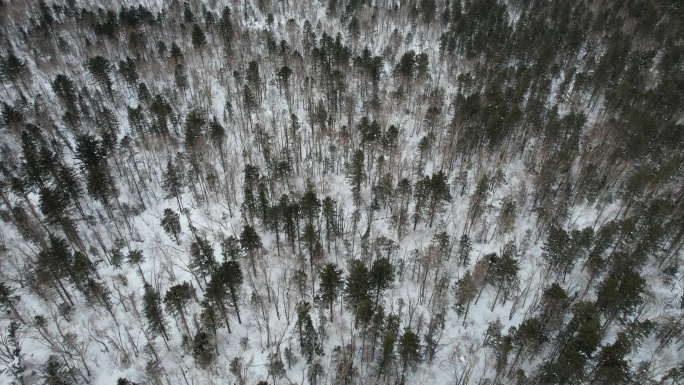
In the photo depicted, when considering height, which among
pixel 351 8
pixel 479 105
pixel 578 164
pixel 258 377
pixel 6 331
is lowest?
pixel 258 377

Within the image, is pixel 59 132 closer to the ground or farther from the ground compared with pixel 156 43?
closer to the ground

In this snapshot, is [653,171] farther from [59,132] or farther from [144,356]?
[59,132]

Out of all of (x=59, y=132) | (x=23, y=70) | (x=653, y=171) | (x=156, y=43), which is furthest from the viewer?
(x=156, y=43)

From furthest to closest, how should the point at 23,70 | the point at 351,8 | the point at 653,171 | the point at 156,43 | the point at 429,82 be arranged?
the point at 351,8 → the point at 156,43 → the point at 429,82 → the point at 23,70 → the point at 653,171

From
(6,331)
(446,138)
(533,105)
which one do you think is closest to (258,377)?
(6,331)

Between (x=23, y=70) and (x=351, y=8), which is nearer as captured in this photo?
(x=23, y=70)

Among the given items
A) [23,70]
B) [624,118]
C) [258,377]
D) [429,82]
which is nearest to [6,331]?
[258,377]
